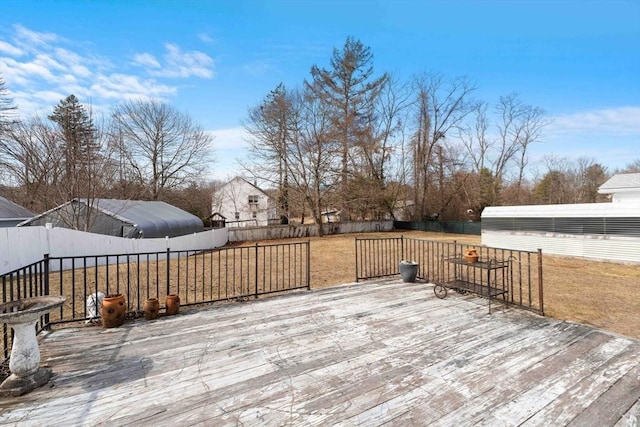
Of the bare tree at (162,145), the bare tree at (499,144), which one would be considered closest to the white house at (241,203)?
the bare tree at (162,145)

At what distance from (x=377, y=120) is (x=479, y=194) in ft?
33.8

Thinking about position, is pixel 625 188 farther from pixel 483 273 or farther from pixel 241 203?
pixel 241 203

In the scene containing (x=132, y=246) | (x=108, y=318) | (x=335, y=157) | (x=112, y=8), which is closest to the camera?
(x=108, y=318)

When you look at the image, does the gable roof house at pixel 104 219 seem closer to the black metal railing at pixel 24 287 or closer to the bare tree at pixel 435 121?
the black metal railing at pixel 24 287

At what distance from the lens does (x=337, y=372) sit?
2.52 metres

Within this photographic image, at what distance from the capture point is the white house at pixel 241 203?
90.4 feet

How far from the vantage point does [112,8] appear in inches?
266

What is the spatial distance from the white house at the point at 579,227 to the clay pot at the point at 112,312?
13430 mm

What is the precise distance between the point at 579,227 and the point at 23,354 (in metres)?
14.2

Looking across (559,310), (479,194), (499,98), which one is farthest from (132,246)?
(499,98)

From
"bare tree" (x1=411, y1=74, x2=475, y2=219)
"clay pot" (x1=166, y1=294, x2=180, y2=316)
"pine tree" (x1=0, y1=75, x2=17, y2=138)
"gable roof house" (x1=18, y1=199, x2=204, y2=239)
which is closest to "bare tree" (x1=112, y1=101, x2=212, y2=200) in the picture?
"pine tree" (x1=0, y1=75, x2=17, y2=138)


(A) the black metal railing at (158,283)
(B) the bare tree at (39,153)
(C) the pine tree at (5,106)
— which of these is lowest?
(A) the black metal railing at (158,283)

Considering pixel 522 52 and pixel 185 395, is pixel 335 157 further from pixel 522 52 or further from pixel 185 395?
pixel 185 395

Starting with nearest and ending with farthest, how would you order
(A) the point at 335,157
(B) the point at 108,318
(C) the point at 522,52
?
1. (B) the point at 108,318
2. (C) the point at 522,52
3. (A) the point at 335,157
